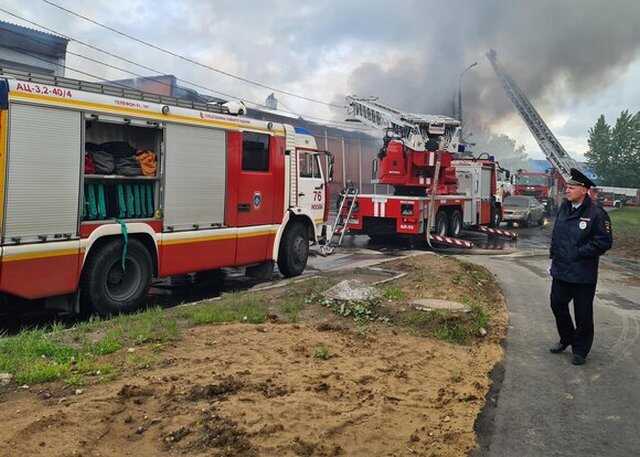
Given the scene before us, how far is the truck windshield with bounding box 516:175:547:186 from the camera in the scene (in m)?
34.2

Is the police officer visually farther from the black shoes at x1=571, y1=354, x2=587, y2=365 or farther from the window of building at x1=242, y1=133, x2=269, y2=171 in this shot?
the window of building at x1=242, y1=133, x2=269, y2=171

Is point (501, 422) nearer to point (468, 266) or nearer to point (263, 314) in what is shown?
point (263, 314)

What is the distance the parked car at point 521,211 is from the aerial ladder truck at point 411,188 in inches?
306

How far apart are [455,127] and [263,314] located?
1163cm

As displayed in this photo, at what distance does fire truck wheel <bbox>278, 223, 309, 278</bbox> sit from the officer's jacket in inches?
211

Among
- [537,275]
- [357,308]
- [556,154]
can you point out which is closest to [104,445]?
[357,308]

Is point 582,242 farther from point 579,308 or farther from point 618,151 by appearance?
point 618,151

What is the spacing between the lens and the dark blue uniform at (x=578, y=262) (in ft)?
17.5

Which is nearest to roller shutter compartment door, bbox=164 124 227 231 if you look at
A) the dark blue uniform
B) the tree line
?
the dark blue uniform

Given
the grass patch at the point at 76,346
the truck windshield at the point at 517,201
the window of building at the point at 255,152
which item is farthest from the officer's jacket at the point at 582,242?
the truck windshield at the point at 517,201

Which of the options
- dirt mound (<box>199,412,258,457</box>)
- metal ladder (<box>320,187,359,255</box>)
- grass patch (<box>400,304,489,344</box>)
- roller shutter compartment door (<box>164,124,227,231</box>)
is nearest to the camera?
dirt mound (<box>199,412,258,457</box>)

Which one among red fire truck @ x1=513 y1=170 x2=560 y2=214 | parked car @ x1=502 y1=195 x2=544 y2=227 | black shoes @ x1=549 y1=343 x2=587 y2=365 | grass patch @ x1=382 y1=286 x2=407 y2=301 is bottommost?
black shoes @ x1=549 y1=343 x2=587 y2=365

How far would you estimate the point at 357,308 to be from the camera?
6.70m

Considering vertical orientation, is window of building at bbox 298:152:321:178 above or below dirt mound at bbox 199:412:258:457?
above
